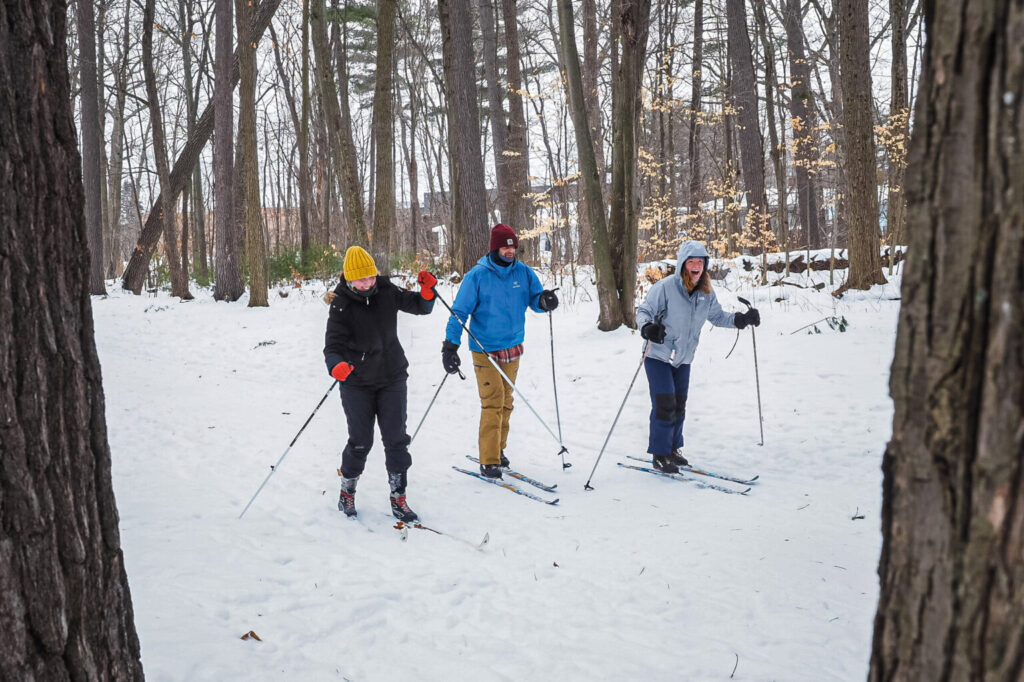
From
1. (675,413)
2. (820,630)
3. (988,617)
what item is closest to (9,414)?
(988,617)

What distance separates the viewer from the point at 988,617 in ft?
4.43

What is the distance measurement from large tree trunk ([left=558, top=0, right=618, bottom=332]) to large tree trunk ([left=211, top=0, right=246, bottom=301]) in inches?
329

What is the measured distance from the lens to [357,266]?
495cm

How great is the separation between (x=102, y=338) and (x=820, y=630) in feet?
41.0

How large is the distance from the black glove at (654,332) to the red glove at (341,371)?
2296 mm

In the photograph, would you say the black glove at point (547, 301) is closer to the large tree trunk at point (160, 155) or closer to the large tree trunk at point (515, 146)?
the large tree trunk at point (515, 146)

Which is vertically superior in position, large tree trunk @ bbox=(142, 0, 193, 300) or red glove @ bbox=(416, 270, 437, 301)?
large tree trunk @ bbox=(142, 0, 193, 300)

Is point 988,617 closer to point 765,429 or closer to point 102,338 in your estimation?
point 765,429

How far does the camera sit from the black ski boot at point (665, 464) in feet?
19.6

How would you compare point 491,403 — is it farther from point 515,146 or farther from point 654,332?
point 515,146

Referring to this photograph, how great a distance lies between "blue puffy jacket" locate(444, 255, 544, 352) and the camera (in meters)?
6.00

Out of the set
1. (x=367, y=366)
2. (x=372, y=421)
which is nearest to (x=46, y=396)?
(x=367, y=366)

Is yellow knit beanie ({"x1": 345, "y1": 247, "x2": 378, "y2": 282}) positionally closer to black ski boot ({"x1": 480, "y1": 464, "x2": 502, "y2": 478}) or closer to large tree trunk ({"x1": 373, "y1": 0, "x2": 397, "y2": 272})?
black ski boot ({"x1": 480, "y1": 464, "x2": 502, "y2": 478})

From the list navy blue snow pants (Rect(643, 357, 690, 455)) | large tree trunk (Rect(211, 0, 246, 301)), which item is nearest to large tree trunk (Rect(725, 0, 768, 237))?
large tree trunk (Rect(211, 0, 246, 301))
